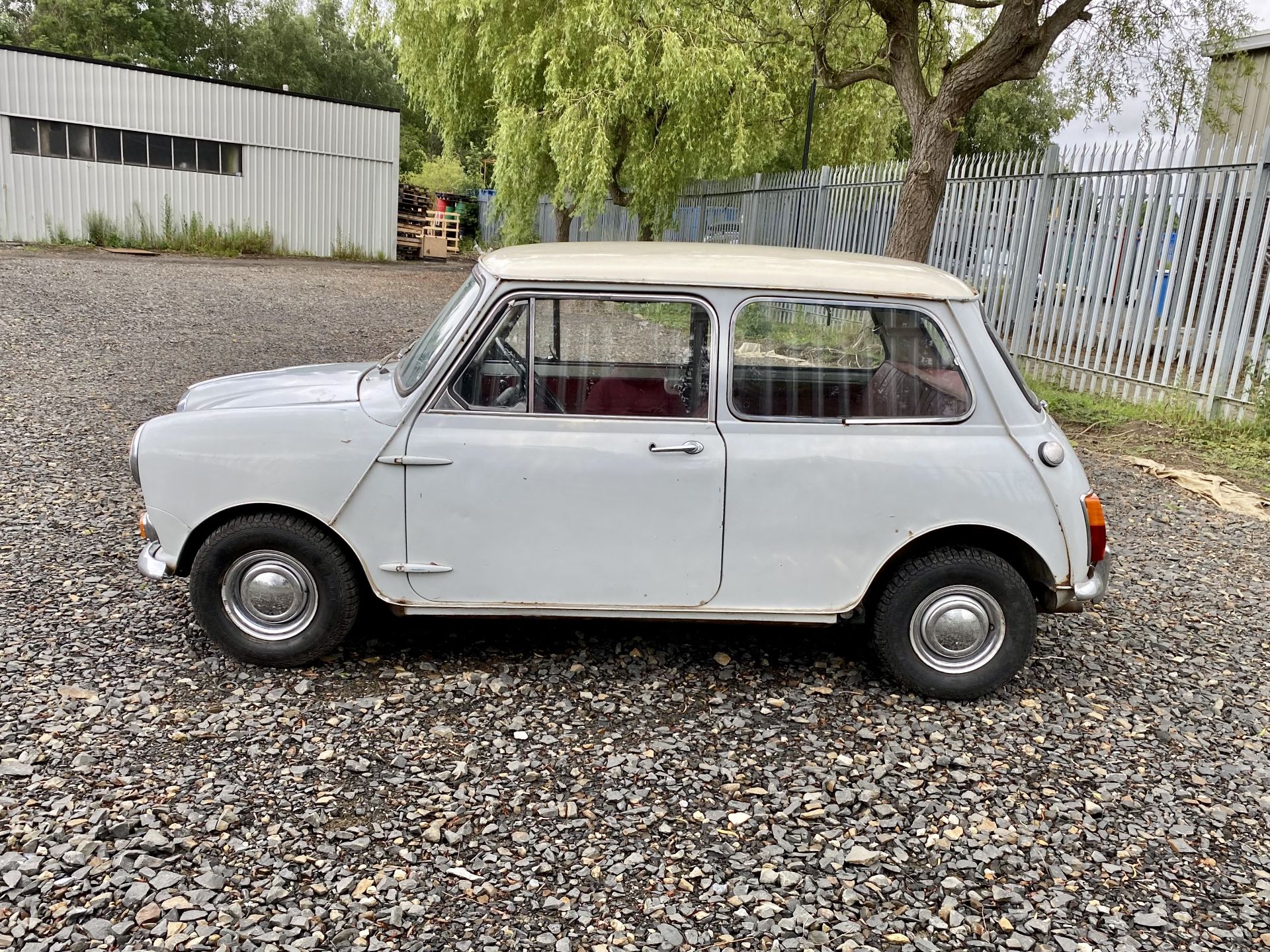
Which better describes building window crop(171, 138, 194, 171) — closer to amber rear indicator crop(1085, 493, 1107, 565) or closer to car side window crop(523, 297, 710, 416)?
car side window crop(523, 297, 710, 416)

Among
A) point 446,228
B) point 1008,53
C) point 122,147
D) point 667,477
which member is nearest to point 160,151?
point 122,147

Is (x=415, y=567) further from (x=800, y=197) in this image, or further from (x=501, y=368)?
(x=800, y=197)

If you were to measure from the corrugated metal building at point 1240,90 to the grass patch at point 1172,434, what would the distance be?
518 centimetres

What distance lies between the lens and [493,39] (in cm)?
1817

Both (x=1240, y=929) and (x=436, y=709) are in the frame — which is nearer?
(x=1240, y=929)

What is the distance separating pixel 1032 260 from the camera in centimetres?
1060

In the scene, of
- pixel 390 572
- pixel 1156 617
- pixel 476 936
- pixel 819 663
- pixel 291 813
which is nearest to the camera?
pixel 476 936

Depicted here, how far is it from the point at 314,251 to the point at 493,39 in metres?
11.2

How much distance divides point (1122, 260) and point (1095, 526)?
686 cm

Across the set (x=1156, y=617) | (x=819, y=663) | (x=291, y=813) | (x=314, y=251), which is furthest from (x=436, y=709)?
(x=314, y=251)

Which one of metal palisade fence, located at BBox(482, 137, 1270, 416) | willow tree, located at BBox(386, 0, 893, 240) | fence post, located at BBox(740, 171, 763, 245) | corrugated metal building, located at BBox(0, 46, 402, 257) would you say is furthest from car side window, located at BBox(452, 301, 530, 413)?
corrugated metal building, located at BBox(0, 46, 402, 257)

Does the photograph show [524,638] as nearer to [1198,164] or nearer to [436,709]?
[436,709]

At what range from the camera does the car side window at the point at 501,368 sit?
380 cm

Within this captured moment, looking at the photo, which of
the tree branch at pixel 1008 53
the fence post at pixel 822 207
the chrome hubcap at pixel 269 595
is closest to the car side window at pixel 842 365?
the chrome hubcap at pixel 269 595
